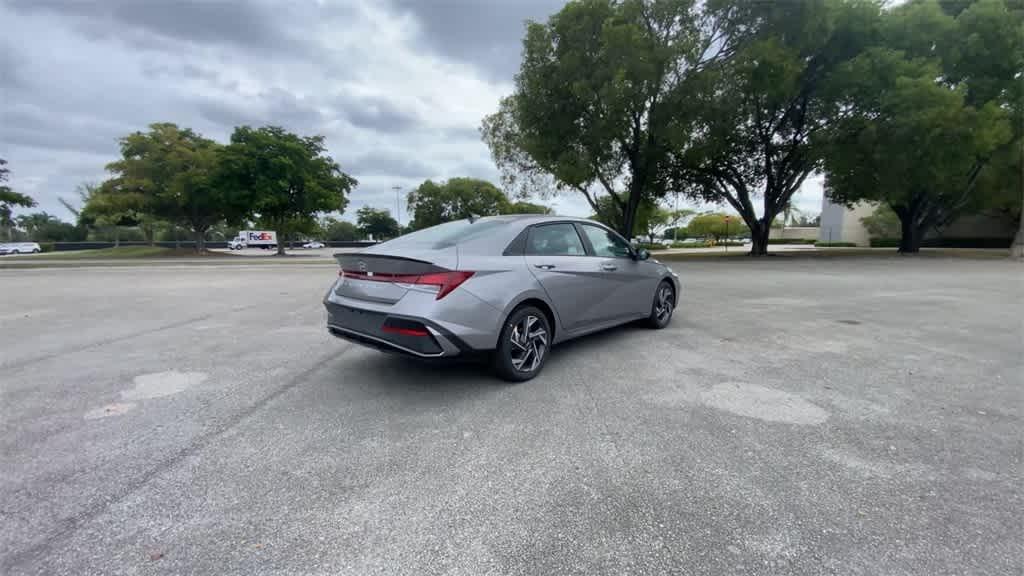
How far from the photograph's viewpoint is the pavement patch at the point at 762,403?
314 centimetres

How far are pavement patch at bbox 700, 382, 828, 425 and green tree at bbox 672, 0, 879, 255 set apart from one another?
17.0 metres

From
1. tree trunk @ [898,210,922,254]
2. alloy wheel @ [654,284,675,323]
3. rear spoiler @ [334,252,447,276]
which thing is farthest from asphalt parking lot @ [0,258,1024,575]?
tree trunk @ [898,210,922,254]

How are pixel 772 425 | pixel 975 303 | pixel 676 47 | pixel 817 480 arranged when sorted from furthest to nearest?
pixel 676 47 → pixel 975 303 → pixel 772 425 → pixel 817 480

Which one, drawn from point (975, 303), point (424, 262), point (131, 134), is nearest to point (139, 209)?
point (131, 134)

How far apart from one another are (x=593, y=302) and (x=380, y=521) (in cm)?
311

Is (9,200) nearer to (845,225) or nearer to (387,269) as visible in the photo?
(387,269)

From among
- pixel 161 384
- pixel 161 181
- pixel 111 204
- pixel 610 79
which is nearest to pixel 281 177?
pixel 161 181

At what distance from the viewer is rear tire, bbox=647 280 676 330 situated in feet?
19.0

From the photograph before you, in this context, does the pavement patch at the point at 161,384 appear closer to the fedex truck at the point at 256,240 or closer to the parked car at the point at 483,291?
the parked car at the point at 483,291

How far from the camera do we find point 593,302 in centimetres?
461

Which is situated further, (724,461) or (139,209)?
(139,209)

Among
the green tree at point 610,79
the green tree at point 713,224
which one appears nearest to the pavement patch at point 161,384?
the green tree at point 610,79

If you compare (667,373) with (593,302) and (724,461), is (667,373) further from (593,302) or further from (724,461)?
(724,461)

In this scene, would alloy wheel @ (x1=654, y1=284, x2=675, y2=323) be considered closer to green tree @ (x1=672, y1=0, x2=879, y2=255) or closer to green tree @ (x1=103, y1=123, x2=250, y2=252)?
green tree @ (x1=672, y1=0, x2=879, y2=255)
